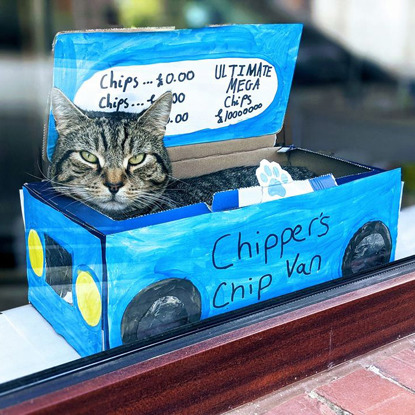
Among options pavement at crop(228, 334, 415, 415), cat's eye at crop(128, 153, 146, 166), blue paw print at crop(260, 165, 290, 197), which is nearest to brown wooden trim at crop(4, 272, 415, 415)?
pavement at crop(228, 334, 415, 415)

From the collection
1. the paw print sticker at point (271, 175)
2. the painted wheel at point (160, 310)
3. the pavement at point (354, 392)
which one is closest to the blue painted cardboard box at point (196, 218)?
the painted wheel at point (160, 310)

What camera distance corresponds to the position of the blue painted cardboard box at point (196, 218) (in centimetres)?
108

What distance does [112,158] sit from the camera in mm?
1286

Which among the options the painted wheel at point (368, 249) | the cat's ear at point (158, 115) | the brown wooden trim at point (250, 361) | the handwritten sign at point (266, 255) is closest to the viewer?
the brown wooden trim at point (250, 361)

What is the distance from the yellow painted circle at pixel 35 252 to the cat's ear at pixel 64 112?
0.25 meters

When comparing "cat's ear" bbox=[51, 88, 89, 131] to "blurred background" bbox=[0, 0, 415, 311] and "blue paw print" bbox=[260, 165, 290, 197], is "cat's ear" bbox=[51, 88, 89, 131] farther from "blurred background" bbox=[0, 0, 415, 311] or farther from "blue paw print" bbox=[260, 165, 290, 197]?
"blue paw print" bbox=[260, 165, 290, 197]

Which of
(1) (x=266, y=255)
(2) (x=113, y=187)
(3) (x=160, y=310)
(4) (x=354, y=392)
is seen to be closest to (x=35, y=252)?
(2) (x=113, y=187)

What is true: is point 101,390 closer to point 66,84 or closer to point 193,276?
point 193,276

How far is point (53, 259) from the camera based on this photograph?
3.95 ft

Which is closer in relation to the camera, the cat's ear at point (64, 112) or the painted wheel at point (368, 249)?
the cat's ear at point (64, 112)

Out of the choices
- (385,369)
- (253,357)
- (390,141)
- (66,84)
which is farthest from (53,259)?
(390,141)

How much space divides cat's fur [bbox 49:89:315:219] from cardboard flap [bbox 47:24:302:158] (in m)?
0.03

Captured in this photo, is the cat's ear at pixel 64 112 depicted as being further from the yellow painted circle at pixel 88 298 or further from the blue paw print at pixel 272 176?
the blue paw print at pixel 272 176

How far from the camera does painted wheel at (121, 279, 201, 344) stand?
1.10 metres
